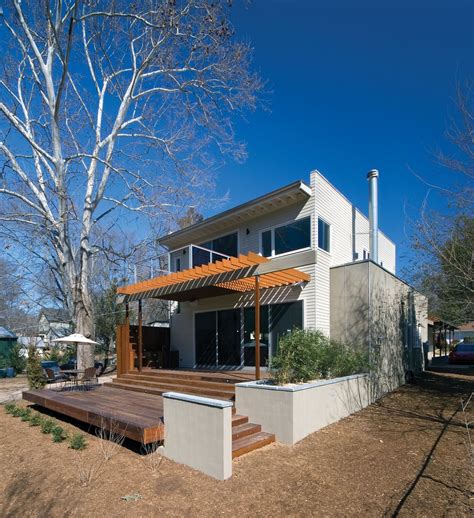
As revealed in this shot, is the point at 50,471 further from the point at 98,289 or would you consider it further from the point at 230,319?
the point at 98,289

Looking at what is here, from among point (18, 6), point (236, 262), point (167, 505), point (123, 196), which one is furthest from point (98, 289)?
point (167, 505)

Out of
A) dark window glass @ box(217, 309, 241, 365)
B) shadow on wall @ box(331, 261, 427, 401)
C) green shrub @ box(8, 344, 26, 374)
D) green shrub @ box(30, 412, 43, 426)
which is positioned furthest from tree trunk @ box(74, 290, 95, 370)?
green shrub @ box(8, 344, 26, 374)

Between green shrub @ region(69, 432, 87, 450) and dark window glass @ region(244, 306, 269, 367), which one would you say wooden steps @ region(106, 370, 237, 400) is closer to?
dark window glass @ region(244, 306, 269, 367)

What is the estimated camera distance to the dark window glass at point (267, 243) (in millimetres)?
12086

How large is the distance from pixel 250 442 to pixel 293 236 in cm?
665

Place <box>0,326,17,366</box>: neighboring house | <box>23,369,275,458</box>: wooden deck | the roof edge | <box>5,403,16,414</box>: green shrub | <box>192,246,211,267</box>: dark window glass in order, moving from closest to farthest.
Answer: <box>23,369,275,458</box>: wooden deck → <box>5,403,16,414</box>: green shrub → the roof edge → <box>192,246,211,267</box>: dark window glass → <box>0,326,17,366</box>: neighboring house

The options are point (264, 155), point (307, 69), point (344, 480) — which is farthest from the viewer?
point (264, 155)

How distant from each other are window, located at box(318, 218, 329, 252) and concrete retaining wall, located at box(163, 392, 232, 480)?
6.69 m

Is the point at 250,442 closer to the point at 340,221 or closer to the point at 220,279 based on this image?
the point at 220,279

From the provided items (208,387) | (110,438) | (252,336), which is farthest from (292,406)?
(252,336)

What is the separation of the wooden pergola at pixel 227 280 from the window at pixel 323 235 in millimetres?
1231

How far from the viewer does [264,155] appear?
15750mm

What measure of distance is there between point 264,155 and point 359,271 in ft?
24.6

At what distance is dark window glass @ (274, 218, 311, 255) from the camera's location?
432 inches
